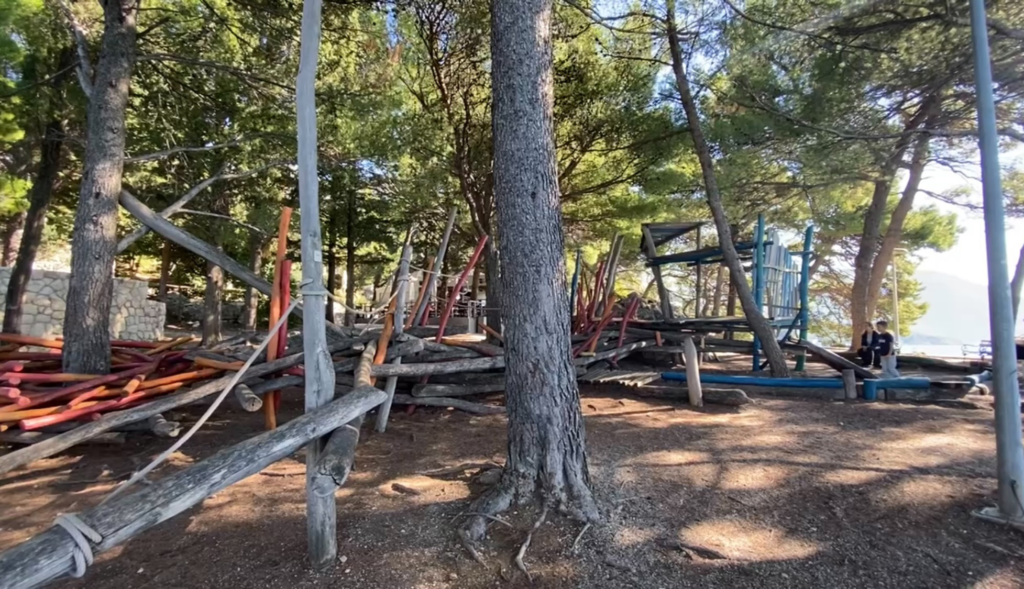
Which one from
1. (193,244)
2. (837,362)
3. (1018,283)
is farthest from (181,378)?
(837,362)

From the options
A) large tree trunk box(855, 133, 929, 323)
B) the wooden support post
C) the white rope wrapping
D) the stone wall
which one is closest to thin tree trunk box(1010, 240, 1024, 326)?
the white rope wrapping

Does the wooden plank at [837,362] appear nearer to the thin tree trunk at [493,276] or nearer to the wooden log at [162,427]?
the thin tree trunk at [493,276]

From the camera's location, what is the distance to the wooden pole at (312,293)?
255 centimetres

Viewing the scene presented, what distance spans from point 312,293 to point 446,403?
126 inches

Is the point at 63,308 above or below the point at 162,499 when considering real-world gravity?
above

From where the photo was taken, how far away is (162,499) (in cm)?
185

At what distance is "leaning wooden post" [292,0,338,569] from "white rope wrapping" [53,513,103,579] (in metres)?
0.99

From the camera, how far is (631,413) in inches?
222

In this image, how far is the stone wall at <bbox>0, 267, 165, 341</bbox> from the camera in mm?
9758

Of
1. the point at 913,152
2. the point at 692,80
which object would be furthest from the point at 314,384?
the point at 913,152

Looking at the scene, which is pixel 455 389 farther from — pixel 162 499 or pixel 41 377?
pixel 162 499

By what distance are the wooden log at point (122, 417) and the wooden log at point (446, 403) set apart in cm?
135

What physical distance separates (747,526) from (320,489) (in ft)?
8.09

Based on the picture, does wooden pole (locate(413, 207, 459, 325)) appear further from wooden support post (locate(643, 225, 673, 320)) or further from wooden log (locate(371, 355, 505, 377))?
wooden support post (locate(643, 225, 673, 320))
